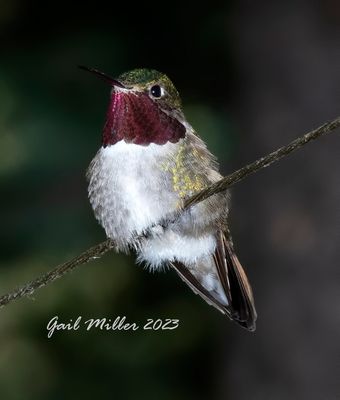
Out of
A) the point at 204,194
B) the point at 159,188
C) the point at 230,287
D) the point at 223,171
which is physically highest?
the point at 204,194

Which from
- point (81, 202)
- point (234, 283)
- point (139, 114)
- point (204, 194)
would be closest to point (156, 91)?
point (139, 114)

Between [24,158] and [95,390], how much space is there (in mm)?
1704

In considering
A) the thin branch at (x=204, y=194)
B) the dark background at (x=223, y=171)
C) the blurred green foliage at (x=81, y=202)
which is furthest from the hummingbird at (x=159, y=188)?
the blurred green foliage at (x=81, y=202)

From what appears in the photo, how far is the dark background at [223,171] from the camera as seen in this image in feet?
16.8

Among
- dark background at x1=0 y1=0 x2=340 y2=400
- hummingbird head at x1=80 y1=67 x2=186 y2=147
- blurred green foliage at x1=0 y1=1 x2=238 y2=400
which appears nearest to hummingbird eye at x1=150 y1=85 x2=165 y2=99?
hummingbird head at x1=80 y1=67 x2=186 y2=147

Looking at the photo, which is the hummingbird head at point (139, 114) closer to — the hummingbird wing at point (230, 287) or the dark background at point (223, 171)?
the hummingbird wing at point (230, 287)

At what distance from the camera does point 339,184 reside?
498 cm

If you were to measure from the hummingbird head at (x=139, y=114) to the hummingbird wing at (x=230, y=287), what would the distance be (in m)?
0.52

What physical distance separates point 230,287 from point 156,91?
862 mm

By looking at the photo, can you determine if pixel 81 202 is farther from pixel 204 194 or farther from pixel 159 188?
pixel 204 194

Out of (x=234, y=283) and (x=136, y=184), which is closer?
(x=136, y=184)

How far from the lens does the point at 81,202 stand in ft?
20.2

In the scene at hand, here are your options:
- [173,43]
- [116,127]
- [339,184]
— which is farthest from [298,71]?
[116,127]

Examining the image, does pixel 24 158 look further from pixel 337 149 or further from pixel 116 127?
pixel 116 127
